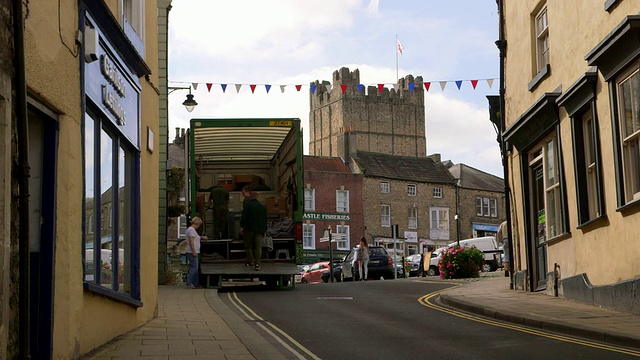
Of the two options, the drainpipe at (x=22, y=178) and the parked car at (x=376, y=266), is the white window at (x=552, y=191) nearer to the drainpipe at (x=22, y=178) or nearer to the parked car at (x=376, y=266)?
the drainpipe at (x=22, y=178)

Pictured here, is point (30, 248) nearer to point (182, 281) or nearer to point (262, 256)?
point (262, 256)

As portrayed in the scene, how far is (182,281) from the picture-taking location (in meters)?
26.9

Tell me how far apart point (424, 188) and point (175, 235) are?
22.9m

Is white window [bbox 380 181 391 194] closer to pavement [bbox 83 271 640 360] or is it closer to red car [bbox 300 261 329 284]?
red car [bbox 300 261 329 284]

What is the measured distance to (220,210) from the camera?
2191cm

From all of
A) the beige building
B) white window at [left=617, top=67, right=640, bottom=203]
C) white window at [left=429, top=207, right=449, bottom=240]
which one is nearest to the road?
the beige building

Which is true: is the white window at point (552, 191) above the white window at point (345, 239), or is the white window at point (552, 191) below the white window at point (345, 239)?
below

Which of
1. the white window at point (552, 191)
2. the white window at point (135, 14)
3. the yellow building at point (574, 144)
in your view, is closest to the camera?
the white window at point (135, 14)

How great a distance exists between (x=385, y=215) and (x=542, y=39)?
53.7 metres

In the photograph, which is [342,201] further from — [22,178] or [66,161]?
[22,178]

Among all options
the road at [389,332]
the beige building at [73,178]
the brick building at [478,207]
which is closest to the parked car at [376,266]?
the road at [389,332]

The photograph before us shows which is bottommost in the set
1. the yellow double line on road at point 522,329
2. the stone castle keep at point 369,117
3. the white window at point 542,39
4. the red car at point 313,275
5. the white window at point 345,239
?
the yellow double line on road at point 522,329

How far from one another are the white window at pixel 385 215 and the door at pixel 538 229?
171ft

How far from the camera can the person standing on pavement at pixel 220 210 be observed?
21812 millimetres
